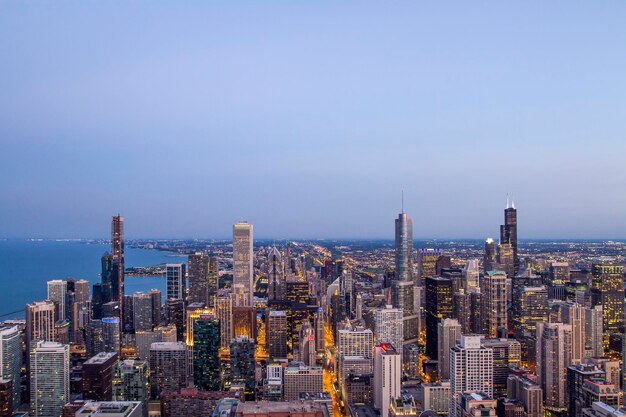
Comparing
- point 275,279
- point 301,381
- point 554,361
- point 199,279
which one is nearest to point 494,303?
point 554,361

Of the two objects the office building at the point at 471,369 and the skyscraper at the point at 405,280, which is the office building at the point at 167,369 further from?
the skyscraper at the point at 405,280

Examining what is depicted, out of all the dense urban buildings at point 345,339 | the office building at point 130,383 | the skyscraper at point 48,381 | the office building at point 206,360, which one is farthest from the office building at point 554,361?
the skyscraper at point 48,381

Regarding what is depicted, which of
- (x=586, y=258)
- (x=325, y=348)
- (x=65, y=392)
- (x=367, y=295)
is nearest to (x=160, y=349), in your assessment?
(x=65, y=392)

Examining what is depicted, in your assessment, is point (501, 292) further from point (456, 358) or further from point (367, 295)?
point (456, 358)

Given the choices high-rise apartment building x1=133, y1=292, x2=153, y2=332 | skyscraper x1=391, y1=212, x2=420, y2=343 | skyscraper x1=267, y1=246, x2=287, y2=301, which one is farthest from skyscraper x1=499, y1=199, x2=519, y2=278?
Result: high-rise apartment building x1=133, y1=292, x2=153, y2=332

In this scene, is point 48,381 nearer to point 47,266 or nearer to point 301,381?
point 301,381

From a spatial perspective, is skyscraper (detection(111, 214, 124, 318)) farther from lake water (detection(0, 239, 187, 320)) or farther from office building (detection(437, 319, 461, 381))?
office building (detection(437, 319, 461, 381))
